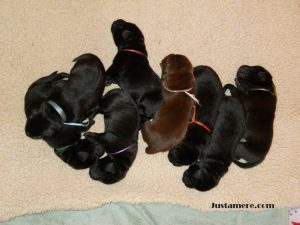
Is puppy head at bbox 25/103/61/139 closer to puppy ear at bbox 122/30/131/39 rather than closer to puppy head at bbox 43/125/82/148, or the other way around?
puppy head at bbox 43/125/82/148

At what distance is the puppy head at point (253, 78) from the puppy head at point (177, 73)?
384 millimetres

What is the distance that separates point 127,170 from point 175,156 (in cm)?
28

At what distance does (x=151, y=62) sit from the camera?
106 inches

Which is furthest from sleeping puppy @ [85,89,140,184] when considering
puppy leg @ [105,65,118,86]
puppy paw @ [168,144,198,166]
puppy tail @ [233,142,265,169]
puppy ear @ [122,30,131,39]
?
puppy tail @ [233,142,265,169]

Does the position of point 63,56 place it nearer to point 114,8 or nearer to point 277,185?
point 114,8

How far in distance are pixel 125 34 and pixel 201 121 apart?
0.67 meters

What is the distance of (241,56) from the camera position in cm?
284

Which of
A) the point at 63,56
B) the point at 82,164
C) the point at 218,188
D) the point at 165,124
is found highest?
the point at 63,56

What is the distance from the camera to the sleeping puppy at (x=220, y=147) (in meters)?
2.44

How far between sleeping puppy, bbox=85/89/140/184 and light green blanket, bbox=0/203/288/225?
0.27 meters

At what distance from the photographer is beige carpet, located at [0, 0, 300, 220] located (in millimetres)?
2465

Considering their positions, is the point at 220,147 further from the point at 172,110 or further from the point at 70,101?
the point at 70,101

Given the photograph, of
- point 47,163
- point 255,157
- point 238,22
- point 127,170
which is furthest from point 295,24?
point 47,163

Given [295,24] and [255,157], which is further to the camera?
[295,24]
